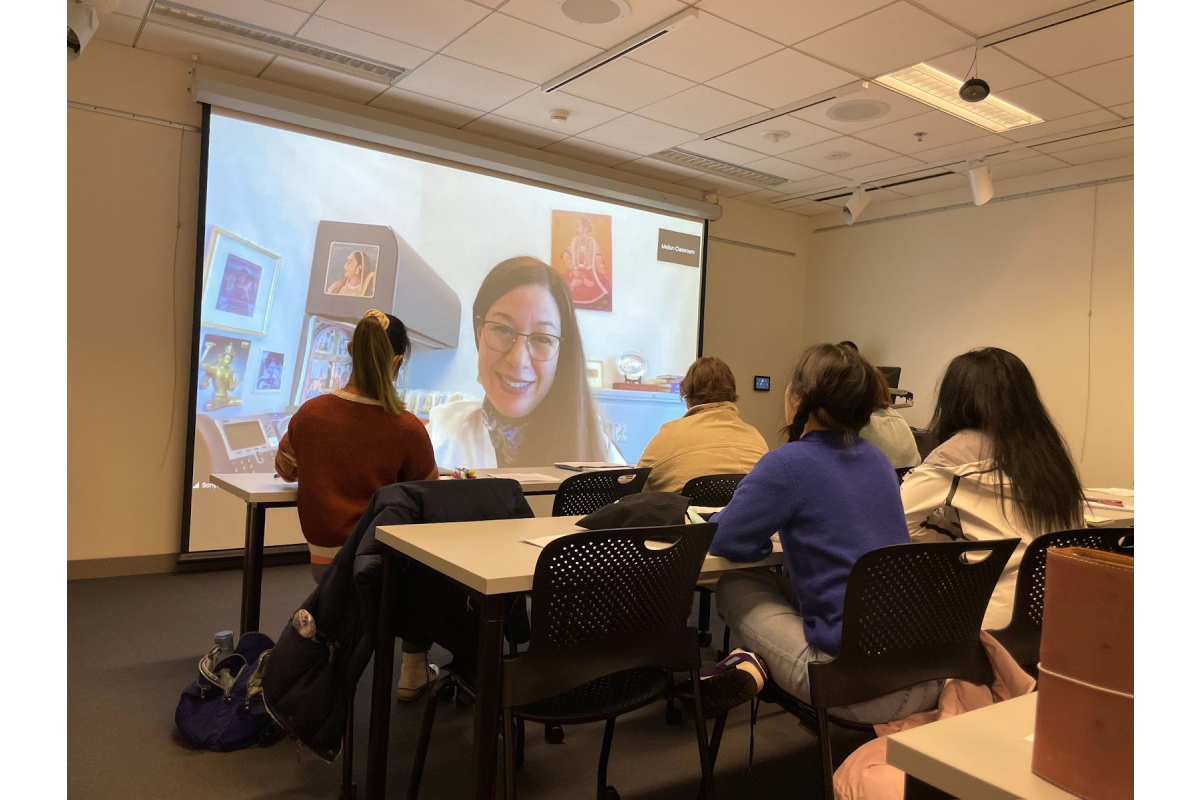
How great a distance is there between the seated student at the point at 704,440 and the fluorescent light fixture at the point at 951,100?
2154mm

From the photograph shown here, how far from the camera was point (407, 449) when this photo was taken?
2.57m

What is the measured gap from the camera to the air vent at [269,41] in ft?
12.5

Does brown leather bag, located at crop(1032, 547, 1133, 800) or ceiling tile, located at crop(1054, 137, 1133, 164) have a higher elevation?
ceiling tile, located at crop(1054, 137, 1133, 164)

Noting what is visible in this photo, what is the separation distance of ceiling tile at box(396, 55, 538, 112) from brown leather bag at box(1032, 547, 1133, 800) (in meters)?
4.21

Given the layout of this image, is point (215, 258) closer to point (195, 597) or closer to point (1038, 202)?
point (195, 597)

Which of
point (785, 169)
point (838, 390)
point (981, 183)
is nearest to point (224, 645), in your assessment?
point (838, 390)

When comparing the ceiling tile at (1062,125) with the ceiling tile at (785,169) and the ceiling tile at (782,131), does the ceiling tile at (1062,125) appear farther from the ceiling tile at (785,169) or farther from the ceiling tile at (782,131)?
the ceiling tile at (785,169)

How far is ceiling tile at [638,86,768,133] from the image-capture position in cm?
450

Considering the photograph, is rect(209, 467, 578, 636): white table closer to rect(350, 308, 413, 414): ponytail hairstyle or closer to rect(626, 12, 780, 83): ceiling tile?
rect(350, 308, 413, 414): ponytail hairstyle

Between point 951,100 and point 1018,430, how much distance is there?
3118 millimetres

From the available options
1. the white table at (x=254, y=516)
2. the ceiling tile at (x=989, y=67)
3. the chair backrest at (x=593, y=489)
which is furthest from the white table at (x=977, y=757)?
the ceiling tile at (x=989, y=67)

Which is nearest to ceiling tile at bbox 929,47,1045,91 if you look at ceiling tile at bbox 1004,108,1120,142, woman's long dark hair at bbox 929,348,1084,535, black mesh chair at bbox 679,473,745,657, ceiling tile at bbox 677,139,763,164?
ceiling tile at bbox 1004,108,1120,142
